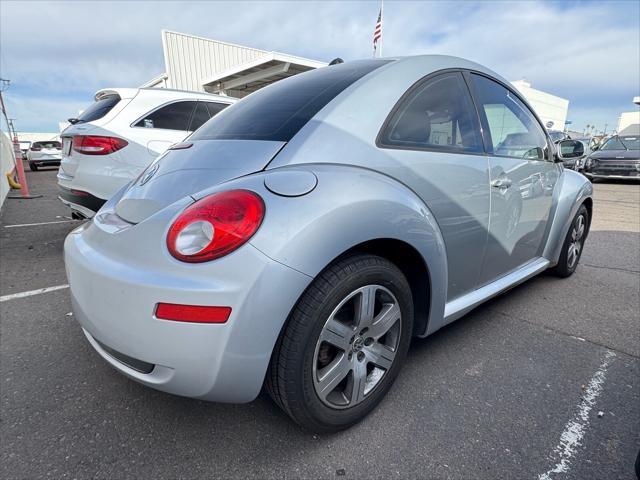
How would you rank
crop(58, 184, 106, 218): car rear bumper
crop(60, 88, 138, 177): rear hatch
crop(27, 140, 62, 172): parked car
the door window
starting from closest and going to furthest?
crop(58, 184, 106, 218): car rear bumper
crop(60, 88, 138, 177): rear hatch
the door window
crop(27, 140, 62, 172): parked car

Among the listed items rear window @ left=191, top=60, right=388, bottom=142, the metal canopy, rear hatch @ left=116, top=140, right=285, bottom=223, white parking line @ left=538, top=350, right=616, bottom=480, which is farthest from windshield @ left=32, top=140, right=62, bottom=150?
white parking line @ left=538, top=350, right=616, bottom=480

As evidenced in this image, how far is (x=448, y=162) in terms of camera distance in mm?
1867

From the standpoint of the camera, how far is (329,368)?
1499 millimetres

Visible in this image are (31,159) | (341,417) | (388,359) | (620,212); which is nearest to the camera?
(341,417)

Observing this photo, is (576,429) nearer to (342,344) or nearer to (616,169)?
(342,344)

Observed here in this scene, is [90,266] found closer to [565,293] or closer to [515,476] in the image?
[515,476]

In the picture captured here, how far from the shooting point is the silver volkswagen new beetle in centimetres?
123

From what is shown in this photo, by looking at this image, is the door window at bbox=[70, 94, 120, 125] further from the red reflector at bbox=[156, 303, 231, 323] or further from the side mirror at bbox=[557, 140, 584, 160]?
the side mirror at bbox=[557, 140, 584, 160]

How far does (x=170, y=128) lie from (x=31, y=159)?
20430 millimetres

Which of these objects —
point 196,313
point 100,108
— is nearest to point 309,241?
point 196,313

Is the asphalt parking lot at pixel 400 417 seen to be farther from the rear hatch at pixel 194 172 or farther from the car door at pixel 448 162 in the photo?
the rear hatch at pixel 194 172

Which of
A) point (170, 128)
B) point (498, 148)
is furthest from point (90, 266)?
point (170, 128)

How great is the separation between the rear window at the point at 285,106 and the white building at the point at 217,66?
1505cm

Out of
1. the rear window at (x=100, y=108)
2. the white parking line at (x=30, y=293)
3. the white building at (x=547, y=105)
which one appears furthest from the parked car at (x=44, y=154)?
the white building at (x=547, y=105)
